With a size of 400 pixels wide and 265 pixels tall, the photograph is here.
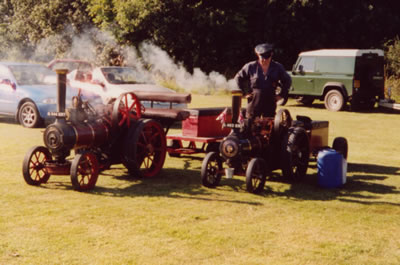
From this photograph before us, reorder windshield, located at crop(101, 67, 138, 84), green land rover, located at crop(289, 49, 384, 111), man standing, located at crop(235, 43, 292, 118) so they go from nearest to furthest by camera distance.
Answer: man standing, located at crop(235, 43, 292, 118) → windshield, located at crop(101, 67, 138, 84) → green land rover, located at crop(289, 49, 384, 111)

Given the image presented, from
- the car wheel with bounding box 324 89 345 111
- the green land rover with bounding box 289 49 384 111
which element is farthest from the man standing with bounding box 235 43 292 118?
the car wheel with bounding box 324 89 345 111

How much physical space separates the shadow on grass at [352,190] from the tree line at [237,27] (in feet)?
65.4

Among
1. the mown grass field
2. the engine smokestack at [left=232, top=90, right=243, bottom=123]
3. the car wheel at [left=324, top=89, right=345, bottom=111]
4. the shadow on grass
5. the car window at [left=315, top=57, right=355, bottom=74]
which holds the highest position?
the car window at [left=315, top=57, right=355, bottom=74]

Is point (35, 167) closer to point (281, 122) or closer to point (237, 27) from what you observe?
point (281, 122)

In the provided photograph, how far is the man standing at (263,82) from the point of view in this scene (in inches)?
305

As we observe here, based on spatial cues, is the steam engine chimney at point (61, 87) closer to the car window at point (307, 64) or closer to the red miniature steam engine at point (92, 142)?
the red miniature steam engine at point (92, 142)

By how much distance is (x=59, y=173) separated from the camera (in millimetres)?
7129

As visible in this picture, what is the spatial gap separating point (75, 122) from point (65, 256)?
273 centimetres

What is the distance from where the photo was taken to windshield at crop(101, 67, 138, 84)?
1423 centimetres

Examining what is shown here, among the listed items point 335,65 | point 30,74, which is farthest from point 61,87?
point 335,65

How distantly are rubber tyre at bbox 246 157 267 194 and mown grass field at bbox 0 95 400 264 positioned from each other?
13 centimetres

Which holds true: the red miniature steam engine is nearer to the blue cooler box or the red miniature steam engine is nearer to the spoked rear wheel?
the spoked rear wheel

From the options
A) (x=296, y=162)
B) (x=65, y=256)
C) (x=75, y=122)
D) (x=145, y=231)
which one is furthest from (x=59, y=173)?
(x=296, y=162)

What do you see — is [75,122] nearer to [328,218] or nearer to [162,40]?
[328,218]
